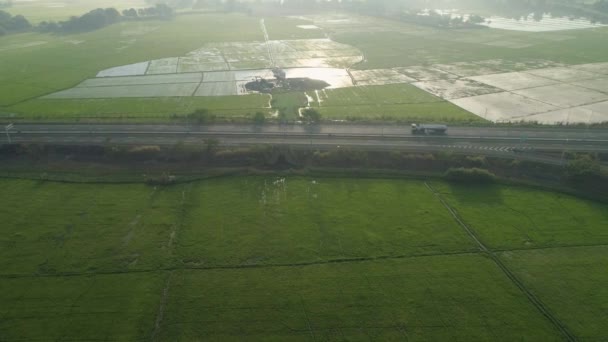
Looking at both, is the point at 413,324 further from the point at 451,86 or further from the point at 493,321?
the point at 451,86

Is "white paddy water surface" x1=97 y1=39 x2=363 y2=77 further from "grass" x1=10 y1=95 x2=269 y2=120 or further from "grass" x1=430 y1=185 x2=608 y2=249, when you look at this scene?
"grass" x1=430 y1=185 x2=608 y2=249

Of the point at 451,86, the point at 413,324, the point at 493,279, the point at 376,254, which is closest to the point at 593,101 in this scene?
the point at 451,86

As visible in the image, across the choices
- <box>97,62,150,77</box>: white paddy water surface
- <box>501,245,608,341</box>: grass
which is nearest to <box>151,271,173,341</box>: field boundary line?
<box>501,245,608,341</box>: grass

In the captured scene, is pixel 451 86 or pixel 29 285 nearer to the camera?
pixel 29 285

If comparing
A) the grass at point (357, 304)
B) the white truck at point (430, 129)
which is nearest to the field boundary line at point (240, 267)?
the grass at point (357, 304)

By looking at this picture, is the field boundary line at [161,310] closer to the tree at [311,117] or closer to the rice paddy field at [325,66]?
the tree at [311,117]

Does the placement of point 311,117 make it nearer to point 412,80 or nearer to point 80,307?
point 412,80
